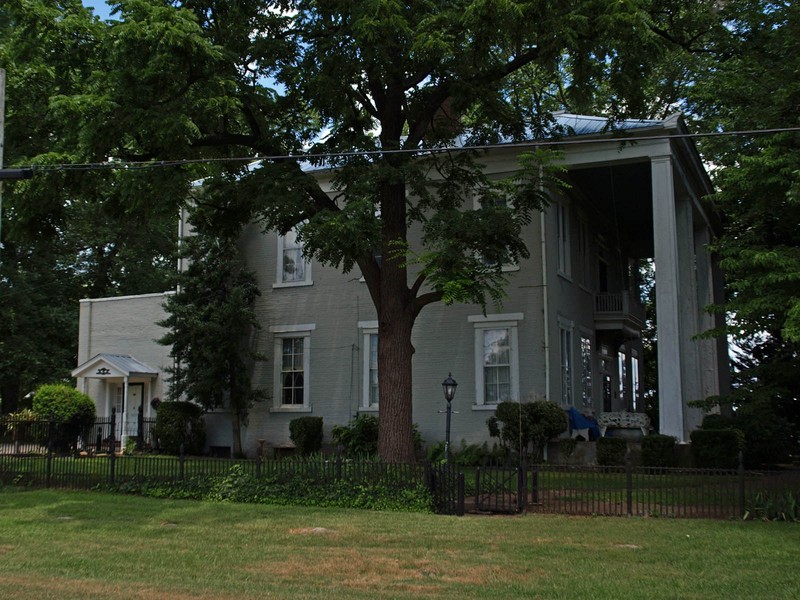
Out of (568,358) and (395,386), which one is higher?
(568,358)

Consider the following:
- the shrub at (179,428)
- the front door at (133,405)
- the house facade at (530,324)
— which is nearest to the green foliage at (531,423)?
the house facade at (530,324)

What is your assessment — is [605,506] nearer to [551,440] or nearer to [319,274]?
[551,440]

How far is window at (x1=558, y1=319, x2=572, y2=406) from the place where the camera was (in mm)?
23031

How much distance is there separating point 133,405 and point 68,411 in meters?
2.87

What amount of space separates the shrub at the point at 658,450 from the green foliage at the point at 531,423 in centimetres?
228

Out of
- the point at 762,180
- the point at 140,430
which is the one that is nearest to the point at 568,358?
the point at 762,180

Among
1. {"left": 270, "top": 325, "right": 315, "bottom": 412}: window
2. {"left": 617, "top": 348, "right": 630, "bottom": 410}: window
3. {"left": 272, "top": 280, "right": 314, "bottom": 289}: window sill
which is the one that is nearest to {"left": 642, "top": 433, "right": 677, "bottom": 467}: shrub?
{"left": 270, "top": 325, "right": 315, "bottom": 412}: window

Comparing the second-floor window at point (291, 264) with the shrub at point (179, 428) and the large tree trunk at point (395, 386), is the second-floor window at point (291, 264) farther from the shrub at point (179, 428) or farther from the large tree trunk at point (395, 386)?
the large tree trunk at point (395, 386)

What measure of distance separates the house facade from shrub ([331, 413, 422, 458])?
2.71 feet

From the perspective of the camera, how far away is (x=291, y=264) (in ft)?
85.4

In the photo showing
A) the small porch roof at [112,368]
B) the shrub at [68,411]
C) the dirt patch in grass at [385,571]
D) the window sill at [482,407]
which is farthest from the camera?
the small porch roof at [112,368]

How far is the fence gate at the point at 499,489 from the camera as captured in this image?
45.5ft

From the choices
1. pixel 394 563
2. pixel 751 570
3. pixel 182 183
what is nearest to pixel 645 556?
pixel 751 570

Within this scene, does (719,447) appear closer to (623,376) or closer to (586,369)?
(586,369)
